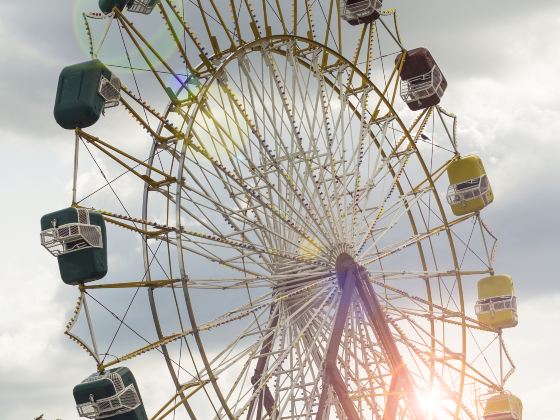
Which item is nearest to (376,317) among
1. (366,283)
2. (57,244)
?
(366,283)

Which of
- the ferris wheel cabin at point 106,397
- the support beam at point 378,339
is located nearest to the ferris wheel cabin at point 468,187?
the support beam at point 378,339

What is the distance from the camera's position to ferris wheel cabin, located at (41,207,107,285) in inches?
872

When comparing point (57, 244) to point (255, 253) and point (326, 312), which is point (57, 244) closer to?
point (255, 253)

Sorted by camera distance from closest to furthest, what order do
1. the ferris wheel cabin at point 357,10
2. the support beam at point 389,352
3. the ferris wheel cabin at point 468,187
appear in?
the support beam at point 389,352, the ferris wheel cabin at point 357,10, the ferris wheel cabin at point 468,187

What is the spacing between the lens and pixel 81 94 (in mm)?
23000

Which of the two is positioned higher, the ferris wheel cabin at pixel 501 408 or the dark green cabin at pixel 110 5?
the dark green cabin at pixel 110 5

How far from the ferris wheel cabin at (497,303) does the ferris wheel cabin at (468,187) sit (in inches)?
72.7

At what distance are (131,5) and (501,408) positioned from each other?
12697 mm

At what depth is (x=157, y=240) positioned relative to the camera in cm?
2436

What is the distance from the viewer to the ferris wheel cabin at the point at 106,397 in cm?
2222

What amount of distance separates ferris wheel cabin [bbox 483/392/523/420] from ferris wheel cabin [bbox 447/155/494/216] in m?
4.41

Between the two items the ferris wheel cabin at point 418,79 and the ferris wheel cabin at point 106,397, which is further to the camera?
the ferris wheel cabin at point 418,79

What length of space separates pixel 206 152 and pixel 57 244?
3.62 metres

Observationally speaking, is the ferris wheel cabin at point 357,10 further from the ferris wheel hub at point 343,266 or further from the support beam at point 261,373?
the support beam at point 261,373
